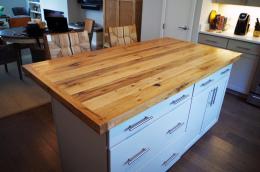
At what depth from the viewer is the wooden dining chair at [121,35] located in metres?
2.32

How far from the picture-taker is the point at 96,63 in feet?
5.40

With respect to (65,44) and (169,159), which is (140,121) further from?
(65,44)

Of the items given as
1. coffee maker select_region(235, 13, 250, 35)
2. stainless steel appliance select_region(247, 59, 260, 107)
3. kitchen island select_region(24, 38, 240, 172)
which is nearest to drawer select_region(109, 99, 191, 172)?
kitchen island select_region(24, 38, 240, 172)

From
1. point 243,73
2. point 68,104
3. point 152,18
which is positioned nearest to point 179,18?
point 152,18

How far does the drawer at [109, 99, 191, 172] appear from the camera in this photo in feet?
3.81

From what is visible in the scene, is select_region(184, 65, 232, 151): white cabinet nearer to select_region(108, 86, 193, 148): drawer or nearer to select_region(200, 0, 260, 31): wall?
select_region(108, 86, 193, 148): drawer

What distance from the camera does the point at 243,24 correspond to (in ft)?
10.0

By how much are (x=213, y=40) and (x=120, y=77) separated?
2.36 meters

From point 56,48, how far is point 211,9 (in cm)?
268

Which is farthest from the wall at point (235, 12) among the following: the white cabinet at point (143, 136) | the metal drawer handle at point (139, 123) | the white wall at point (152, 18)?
the metal drawer handle at point (139, 123)

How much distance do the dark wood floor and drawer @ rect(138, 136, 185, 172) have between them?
6.0 inches

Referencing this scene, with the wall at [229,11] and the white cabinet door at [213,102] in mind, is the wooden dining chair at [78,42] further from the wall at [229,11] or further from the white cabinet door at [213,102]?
the wall at [229,11]

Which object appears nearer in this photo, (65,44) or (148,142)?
(148,142)

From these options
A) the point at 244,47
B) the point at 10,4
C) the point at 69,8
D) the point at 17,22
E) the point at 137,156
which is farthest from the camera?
the point at 10,4
